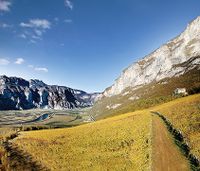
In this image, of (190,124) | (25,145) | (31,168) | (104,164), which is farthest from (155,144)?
(25,145)

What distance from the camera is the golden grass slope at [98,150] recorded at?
51000 mm

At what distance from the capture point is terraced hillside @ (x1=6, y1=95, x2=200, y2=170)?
46.9 meters

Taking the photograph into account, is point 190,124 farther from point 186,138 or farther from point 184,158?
point 184,158

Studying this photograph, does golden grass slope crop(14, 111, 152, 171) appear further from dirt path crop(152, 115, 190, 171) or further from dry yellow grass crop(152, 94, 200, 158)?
dry yellow grass crop(152, 94, 200, 158)

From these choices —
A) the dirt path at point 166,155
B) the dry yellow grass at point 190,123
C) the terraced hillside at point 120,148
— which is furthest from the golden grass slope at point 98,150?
the dry yellow grass at point 190,123

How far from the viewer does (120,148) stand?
60.8 meters

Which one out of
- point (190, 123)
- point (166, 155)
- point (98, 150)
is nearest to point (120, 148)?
point (98, 150)

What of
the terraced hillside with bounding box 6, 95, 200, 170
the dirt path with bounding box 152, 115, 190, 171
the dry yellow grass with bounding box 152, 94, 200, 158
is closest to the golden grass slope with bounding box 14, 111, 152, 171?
the terraced hillside with bounding box 6, 95, 200, 170

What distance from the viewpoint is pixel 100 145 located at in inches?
2618

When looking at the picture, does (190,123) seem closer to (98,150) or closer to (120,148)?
(120,148)

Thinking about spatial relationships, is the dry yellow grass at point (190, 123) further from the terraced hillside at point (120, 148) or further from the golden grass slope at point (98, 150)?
the golden grass slope at point (98, 150)

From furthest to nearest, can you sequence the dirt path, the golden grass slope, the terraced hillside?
the golden grass slope → the terraced hillside → the dirt path

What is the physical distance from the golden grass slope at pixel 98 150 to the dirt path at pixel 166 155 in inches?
54.2

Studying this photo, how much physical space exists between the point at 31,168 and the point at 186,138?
30039 millimetres
